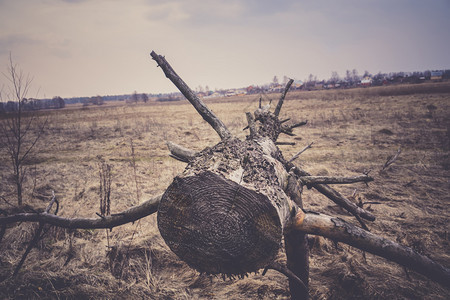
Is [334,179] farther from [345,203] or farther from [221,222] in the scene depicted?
[221,222]

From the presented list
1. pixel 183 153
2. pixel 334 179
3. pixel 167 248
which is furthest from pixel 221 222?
pixel 167 248

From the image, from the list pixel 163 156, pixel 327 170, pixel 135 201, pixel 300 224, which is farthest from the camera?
pixel 163 156

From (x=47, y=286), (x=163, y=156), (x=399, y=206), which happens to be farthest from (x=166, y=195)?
(x=163, y=156)

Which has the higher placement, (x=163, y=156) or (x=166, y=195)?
(x=166, y=195)

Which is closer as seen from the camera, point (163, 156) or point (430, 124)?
point (163, 156)

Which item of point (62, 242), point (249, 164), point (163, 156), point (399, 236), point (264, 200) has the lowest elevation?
point (399, 236)

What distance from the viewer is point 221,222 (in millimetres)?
1024

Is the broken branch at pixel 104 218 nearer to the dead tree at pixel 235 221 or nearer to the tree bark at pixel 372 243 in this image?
the dead tree at pixel 235 221

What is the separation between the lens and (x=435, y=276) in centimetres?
115

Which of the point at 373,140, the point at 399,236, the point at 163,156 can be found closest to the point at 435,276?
the point at 399,236

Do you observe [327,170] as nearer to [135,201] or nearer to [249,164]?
[135,201]

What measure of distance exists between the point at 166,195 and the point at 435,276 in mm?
1518

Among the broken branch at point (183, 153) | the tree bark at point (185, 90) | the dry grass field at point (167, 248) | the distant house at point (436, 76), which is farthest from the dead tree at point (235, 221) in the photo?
the distant house at point (436, 76)

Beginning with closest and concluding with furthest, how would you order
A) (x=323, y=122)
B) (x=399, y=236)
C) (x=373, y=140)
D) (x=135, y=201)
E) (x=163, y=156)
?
1. (x=399, y=236)
2. (x=135, y=201)
3. (x=163, y=156)
4. (x=373, y=140)
5. (x=323, y=122)
